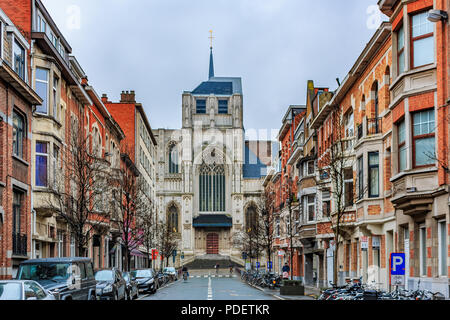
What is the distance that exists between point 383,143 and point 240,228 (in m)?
86.2

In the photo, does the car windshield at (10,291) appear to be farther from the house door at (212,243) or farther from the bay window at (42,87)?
the house door at (212,243)

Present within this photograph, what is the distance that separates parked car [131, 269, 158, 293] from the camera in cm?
3891

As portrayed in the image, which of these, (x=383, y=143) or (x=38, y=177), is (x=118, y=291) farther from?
(x=383, y=143)

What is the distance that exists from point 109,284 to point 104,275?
2.78ft

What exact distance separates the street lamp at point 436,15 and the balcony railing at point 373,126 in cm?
969

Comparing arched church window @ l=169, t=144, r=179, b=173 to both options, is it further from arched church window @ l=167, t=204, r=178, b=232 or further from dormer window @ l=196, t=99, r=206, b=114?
dormer window @ l=196, t=99, r=206, b=114

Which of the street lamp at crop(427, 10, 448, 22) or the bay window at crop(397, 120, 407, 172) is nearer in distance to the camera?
the street lamp at crop(427, 10, 448, 22)

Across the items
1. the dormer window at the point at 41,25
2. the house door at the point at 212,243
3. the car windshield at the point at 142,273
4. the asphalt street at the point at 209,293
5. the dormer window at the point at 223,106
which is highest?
the dormer window at the point at 223,106

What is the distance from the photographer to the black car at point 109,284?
2375cm

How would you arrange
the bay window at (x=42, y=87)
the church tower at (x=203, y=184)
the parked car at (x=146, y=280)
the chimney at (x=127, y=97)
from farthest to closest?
1. the church tower at (x=203, y=184)
2. the chimney at (x=127, y=97)
3. the parked car at (x=146, y=280)
4. the bay window at (x=42, y=87)

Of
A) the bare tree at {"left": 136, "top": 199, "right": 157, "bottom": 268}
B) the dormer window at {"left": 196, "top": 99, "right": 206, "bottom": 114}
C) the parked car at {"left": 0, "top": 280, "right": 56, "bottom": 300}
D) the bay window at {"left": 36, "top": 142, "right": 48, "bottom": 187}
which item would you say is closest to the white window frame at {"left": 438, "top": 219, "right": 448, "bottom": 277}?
the parked car at {"left": 0, "top": 280, "right": 56, "bottom": 300}

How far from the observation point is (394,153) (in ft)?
82.3

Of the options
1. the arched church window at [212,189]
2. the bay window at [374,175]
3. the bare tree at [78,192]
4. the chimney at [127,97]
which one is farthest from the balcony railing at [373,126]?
the arched church window at [212,189]

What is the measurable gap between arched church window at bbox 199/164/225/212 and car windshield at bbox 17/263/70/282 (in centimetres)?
9890
